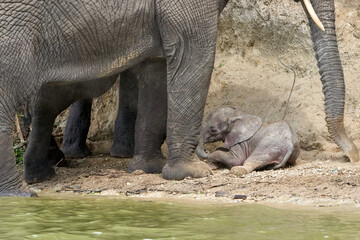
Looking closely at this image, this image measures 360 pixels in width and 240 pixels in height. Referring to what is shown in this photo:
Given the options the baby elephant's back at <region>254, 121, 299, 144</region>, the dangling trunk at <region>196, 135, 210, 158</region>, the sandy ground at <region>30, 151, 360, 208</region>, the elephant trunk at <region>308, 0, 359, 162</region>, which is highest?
the elephant trunk at <region>308, 0, 359, 162</region>

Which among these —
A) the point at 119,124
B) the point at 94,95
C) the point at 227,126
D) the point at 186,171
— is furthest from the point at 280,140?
the point at 119,124

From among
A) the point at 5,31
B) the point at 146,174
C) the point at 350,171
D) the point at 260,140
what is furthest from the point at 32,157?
the point at 350,171

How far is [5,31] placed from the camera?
5.97 metres

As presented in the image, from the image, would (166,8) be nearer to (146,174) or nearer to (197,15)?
(197,15)

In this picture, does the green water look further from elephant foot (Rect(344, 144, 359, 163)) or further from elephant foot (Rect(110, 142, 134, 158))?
elephant foot (Rect(110, 142, 134, 158))

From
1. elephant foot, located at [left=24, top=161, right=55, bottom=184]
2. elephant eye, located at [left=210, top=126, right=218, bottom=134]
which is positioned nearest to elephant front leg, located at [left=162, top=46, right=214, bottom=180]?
elephant eye, located at [left=210, top=126, right=218, bottom=134]

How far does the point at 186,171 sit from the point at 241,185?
746 millimetres

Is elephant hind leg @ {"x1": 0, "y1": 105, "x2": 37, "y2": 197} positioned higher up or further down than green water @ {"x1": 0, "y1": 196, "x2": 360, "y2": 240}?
higher up

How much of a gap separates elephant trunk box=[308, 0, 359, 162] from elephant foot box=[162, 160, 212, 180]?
1.29m

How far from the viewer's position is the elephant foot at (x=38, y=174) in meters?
7.32

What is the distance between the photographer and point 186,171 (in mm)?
6883

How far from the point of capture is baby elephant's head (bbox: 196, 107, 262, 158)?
7.66 m

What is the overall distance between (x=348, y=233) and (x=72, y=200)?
2.50 metres

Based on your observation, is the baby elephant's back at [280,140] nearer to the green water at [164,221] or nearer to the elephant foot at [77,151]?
the green water at [164,221]
